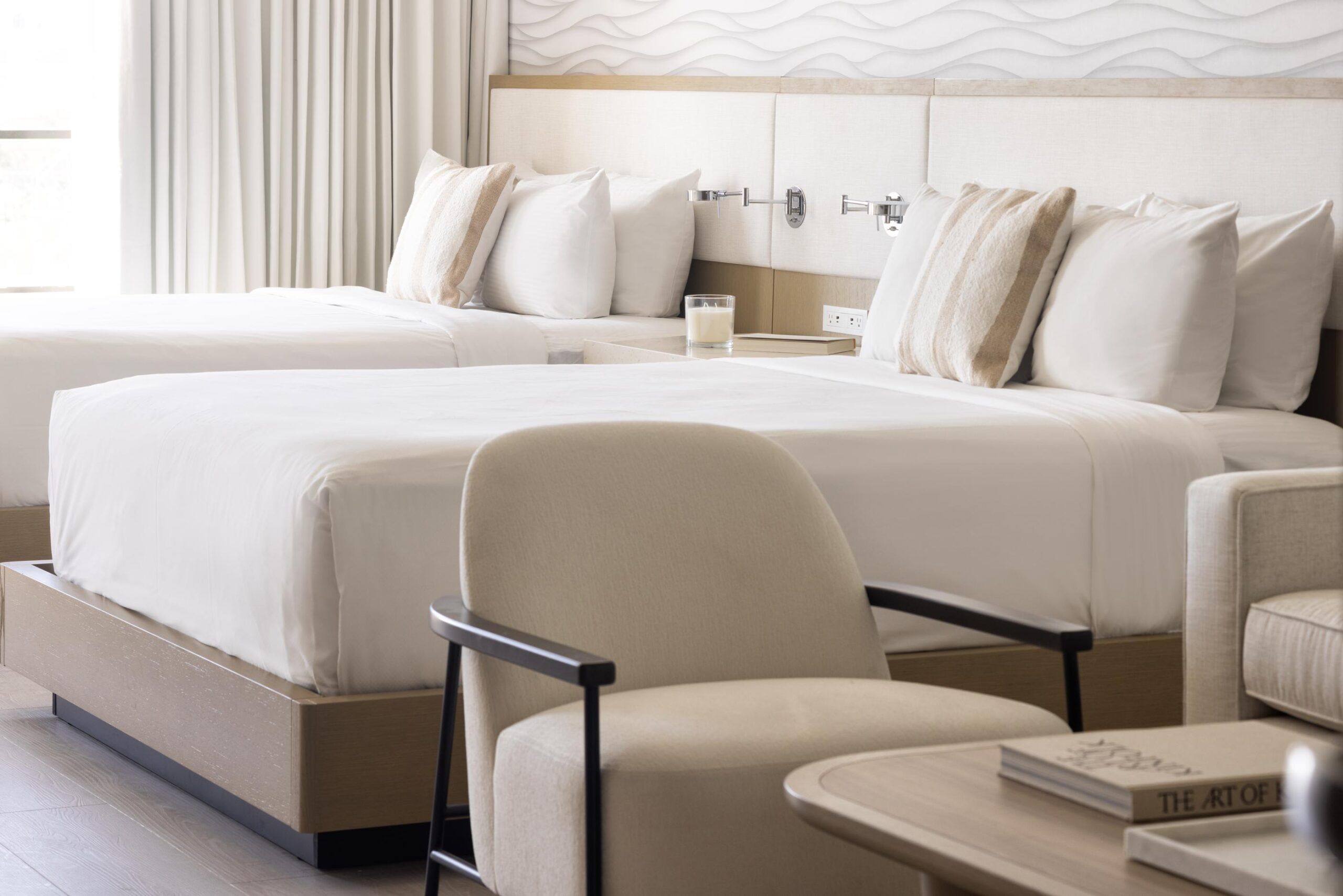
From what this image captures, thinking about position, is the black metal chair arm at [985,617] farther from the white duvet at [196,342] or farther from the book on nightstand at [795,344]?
the white duvet at [196,342]

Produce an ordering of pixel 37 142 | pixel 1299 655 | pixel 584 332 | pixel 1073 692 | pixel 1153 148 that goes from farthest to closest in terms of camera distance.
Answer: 1. pixel 37 142
2. pixel 584 332
3. pixel 1153 148
4. pixel 1299 655
5. pixel 1073 692

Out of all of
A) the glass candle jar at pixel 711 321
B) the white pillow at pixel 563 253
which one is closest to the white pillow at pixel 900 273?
the glass candle jar at pixel 711 321

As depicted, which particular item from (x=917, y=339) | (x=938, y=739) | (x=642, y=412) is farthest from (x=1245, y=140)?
(x=938, y=739)

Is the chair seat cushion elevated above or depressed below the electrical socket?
below

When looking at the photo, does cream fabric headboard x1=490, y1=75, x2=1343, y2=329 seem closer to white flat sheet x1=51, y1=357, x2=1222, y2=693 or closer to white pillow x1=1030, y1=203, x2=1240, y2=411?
white pillow x1=1030, y1=203, x2=1240, y2=411

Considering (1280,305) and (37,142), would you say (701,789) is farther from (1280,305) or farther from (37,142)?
(37,142)

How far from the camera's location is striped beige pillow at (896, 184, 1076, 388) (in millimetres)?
Result: 3389

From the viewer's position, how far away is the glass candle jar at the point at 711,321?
4.42 meters

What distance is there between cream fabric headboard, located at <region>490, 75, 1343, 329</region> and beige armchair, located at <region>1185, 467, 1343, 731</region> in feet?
3.14

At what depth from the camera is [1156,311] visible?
10.4 feet

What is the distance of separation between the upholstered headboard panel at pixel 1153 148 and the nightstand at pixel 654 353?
625 millimetres

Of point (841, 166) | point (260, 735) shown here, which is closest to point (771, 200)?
point (841, 166)

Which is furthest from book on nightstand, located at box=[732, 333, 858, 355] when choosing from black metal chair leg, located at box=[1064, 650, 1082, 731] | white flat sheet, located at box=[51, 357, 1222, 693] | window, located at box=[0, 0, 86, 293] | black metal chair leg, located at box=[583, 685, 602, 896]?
window, located at box=[0, 0, 86, 293]

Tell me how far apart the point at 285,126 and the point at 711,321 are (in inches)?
85.5
